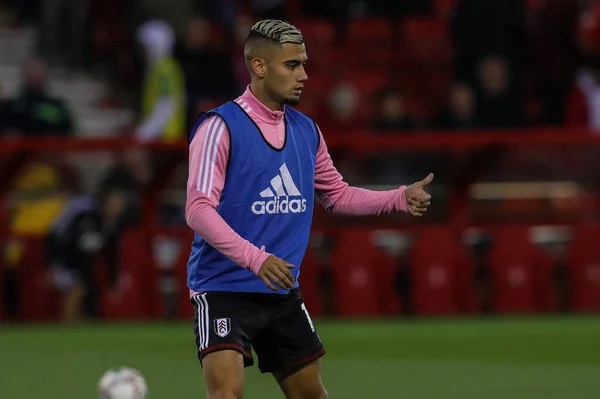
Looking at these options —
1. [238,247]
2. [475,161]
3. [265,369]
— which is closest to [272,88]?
[238,247]

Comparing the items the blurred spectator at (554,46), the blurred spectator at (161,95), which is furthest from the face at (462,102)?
the blurred spectator at (161,95)

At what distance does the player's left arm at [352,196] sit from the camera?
664 cm

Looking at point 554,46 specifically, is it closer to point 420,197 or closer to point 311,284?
point 311,284

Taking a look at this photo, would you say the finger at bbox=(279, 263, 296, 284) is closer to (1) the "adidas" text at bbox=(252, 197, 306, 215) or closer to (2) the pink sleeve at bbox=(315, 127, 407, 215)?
(1) the "adidas" text at bbox=(252, 197, 306, 215)

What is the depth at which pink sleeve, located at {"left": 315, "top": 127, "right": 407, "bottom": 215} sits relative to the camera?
266 inches

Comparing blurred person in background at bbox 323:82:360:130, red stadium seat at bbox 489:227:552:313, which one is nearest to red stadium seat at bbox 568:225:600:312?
red stadium seat at bbox 489:227:552:313

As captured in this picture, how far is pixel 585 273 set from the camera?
15344 mm

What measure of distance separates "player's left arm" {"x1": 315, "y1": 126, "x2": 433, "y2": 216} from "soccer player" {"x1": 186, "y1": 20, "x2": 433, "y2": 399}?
17mm

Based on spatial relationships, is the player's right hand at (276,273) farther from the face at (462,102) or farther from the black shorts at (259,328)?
the face at (462,102)

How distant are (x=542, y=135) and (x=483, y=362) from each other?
14.8ft

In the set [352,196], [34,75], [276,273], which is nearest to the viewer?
[276,273]

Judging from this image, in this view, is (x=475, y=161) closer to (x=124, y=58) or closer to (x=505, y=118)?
(x=505, y=118)

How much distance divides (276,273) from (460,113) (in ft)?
35.2

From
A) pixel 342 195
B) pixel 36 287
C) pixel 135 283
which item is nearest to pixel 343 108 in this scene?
pixel 135 283
